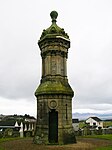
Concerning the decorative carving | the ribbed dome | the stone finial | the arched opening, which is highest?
the stone finial

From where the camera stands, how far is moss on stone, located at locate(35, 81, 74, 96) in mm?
23100

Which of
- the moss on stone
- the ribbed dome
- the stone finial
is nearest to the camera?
the moss on stone

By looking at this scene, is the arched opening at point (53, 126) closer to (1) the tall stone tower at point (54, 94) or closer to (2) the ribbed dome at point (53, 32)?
(1) the tall stone tower at point (54, 94)

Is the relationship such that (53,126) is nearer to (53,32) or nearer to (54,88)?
(54,88)

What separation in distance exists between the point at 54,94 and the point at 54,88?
0.64m

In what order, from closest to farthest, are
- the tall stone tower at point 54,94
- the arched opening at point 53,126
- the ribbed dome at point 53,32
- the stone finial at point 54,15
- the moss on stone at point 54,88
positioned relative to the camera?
the tall stone tower at point 54,94
the arched opening at point 53,126
the moss on stone at point 54,88
the ribbed dome at point 53,32
the stone finial at point 54,15

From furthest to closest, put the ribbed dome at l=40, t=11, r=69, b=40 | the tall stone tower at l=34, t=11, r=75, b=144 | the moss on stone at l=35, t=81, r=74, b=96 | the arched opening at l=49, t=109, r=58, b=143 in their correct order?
1. the ribbed dome at l=40, t=11, r=69, b=40
2. the moss on stone at l=35, t=81, r=74, b=96
3. the arched opening at l=49, t=109, r=58, b=143
4. the tall stone tower at l=34, t=11, r=75, b=144

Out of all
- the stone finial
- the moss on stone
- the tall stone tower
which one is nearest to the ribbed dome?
the tall stone tower

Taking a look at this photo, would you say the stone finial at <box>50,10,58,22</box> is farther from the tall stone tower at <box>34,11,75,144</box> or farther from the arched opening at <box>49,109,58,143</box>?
the arched opening at <box>49,109,58,143</box>

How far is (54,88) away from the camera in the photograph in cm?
2333

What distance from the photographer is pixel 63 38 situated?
24531 millimetres

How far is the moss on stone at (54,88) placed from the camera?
23100mm

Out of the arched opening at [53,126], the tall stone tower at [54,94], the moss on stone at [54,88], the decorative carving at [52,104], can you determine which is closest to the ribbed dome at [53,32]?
the tall stone tower at [54,94]

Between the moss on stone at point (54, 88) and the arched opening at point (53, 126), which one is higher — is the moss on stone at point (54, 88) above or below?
above
